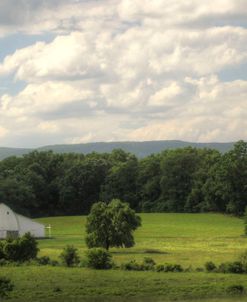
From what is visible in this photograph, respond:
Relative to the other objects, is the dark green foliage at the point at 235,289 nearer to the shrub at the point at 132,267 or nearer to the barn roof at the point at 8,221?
the shrub at the point at 132,267

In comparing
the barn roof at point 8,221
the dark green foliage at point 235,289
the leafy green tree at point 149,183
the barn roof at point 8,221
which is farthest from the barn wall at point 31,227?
the leafy green tree at point 149,183

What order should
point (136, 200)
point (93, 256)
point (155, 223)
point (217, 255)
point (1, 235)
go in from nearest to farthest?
point (93, 256), point (217, 255), point (1, 235), point (155, 223), point (136, 200)

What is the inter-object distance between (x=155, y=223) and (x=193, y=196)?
90.5 feet

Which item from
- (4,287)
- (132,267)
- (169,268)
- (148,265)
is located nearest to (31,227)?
(132,267)

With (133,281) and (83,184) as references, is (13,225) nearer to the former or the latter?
(133,281)

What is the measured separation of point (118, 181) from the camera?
134m

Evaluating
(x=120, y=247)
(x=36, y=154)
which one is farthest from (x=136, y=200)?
(x=120, y=247)

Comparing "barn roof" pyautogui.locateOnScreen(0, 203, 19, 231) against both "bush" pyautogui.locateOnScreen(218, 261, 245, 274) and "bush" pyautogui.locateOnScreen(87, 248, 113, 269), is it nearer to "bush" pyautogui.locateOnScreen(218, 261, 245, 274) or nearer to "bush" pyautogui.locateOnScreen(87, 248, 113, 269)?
"bush" pyautogui.locateOnScreen(87, 248, 113, 269)

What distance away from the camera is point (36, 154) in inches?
5674

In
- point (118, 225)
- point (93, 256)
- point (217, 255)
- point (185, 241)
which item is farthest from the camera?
point (185, 241)

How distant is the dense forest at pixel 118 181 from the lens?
124625 millimetres

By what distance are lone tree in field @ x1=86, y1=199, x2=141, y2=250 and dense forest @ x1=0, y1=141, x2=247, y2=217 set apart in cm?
5900

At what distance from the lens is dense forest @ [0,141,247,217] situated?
124625 mm

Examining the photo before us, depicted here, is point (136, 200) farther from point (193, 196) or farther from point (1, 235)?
point (1, 235)
